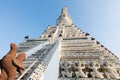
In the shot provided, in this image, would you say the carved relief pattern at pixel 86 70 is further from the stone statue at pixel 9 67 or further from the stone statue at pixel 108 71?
→ the stone statue at pixel 9 67

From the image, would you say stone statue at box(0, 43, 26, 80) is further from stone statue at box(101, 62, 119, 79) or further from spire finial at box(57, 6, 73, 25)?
spire finial at box(57, 6, 73, 25)

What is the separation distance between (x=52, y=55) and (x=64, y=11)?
2682cm

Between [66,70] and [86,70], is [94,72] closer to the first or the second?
[86,70]

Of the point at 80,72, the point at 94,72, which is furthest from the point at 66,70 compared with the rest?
the point at 94,72

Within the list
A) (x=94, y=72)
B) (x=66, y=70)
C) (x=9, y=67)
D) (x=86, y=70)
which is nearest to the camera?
(x=9, y=67)

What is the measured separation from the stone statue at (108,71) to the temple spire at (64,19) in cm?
2166

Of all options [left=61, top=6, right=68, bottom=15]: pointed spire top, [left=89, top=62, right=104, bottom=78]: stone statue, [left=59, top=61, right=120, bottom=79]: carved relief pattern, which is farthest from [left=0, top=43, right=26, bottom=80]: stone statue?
[left=61, top=6, right=68, bottom=15]: pointed spire top

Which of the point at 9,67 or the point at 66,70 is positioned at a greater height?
the point at 9,67

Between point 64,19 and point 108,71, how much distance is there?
24.2m

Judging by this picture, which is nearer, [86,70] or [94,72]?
[94,72]

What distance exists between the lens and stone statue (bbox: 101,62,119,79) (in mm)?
9703

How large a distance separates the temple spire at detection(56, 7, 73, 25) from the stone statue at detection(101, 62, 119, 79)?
2166 cm

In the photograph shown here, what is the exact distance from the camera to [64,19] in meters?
34.1

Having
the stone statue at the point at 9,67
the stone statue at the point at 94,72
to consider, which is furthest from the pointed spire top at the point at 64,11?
the stone statue at the point at 9,67
